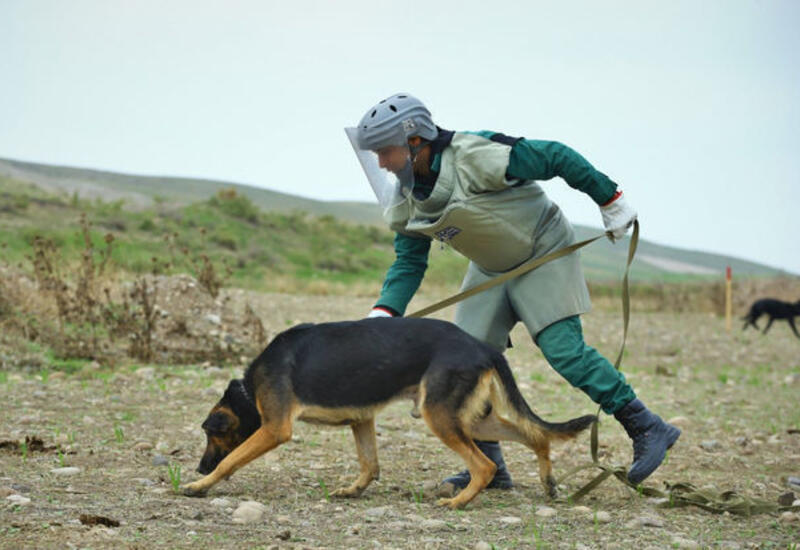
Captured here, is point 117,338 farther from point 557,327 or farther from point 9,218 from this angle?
point 9,218

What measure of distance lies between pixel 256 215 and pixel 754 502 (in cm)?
4614

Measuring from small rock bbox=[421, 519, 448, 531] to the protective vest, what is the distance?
1.74 meters

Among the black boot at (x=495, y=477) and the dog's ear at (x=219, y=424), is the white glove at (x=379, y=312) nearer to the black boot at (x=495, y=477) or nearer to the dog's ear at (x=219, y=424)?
the black boot at (x=495, y=477)

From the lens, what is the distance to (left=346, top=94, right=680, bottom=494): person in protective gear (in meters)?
5.40

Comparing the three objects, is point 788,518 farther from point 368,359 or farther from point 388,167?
point 388,167

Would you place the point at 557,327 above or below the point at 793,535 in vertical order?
above

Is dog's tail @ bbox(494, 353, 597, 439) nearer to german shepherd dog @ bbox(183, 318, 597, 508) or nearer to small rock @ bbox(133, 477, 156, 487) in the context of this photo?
german shepherd dog @ bbox(183, 318, 597, 508)

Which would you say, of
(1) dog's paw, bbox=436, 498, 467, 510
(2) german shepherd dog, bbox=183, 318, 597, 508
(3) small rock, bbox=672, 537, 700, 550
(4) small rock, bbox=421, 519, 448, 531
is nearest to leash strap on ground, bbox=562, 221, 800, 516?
(2) german shepherd dog, bbox=183, 318, 597, 508

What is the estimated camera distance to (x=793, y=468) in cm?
732

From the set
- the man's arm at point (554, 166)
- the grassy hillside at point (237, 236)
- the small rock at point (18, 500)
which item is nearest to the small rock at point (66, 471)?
the small rock at point (18, 500)

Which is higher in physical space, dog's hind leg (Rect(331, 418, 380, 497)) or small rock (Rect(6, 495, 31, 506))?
dog's hind leg (Rect(331, 418, 380, 497))

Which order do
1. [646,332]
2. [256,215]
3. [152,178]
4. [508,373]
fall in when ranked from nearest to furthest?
1. [508,373]
2. [646,332]
3. [256,215]
4. [152,178]

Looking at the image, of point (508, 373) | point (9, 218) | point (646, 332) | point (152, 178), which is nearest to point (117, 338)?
point (508, 373)

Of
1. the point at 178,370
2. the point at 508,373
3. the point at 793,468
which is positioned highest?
the point at 508,373
